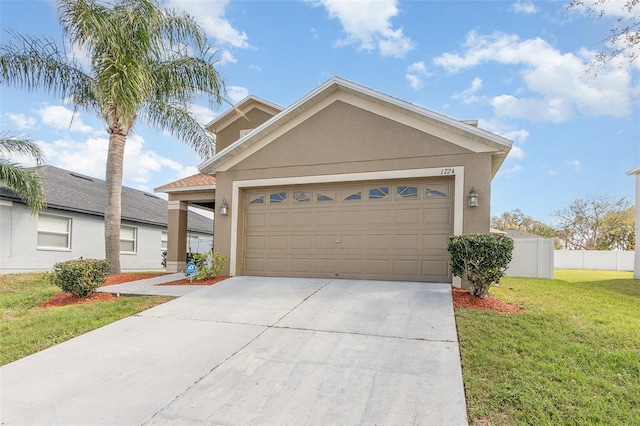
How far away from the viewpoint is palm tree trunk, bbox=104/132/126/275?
11625mm

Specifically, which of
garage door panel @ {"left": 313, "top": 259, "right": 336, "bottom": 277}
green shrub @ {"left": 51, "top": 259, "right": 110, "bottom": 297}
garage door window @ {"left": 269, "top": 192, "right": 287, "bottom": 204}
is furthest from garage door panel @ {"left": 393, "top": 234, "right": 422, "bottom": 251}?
green shrub @ {"left": 51, "top": 259, "right": 110, "bottom": 297}

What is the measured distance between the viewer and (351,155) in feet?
30.8

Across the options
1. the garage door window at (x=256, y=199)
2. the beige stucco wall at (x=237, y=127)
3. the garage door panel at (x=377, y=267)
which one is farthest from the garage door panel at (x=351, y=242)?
the beige stucco wall at (x=237, y=127)

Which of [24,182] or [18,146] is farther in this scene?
[18,146]

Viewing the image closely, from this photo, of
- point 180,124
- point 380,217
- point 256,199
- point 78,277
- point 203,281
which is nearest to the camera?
point 78,277

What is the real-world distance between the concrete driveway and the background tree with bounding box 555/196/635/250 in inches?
1383

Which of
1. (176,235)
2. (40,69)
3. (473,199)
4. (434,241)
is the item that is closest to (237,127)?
(176,235)

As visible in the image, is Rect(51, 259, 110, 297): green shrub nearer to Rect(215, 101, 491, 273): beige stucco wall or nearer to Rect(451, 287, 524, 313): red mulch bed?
Rect(215, 101, 491, 273): beige stucco wall

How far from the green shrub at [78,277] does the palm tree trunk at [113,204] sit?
2.96 m

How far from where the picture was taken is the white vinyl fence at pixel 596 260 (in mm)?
25609

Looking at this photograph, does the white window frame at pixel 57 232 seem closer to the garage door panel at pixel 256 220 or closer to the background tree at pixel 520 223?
the garage door panel at pixel 256 220

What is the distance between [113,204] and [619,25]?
45.3 feet

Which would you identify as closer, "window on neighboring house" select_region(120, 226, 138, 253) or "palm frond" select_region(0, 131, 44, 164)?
"palm frond" select_region(0, 131, 44, 164)

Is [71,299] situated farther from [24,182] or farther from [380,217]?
[380,217]
